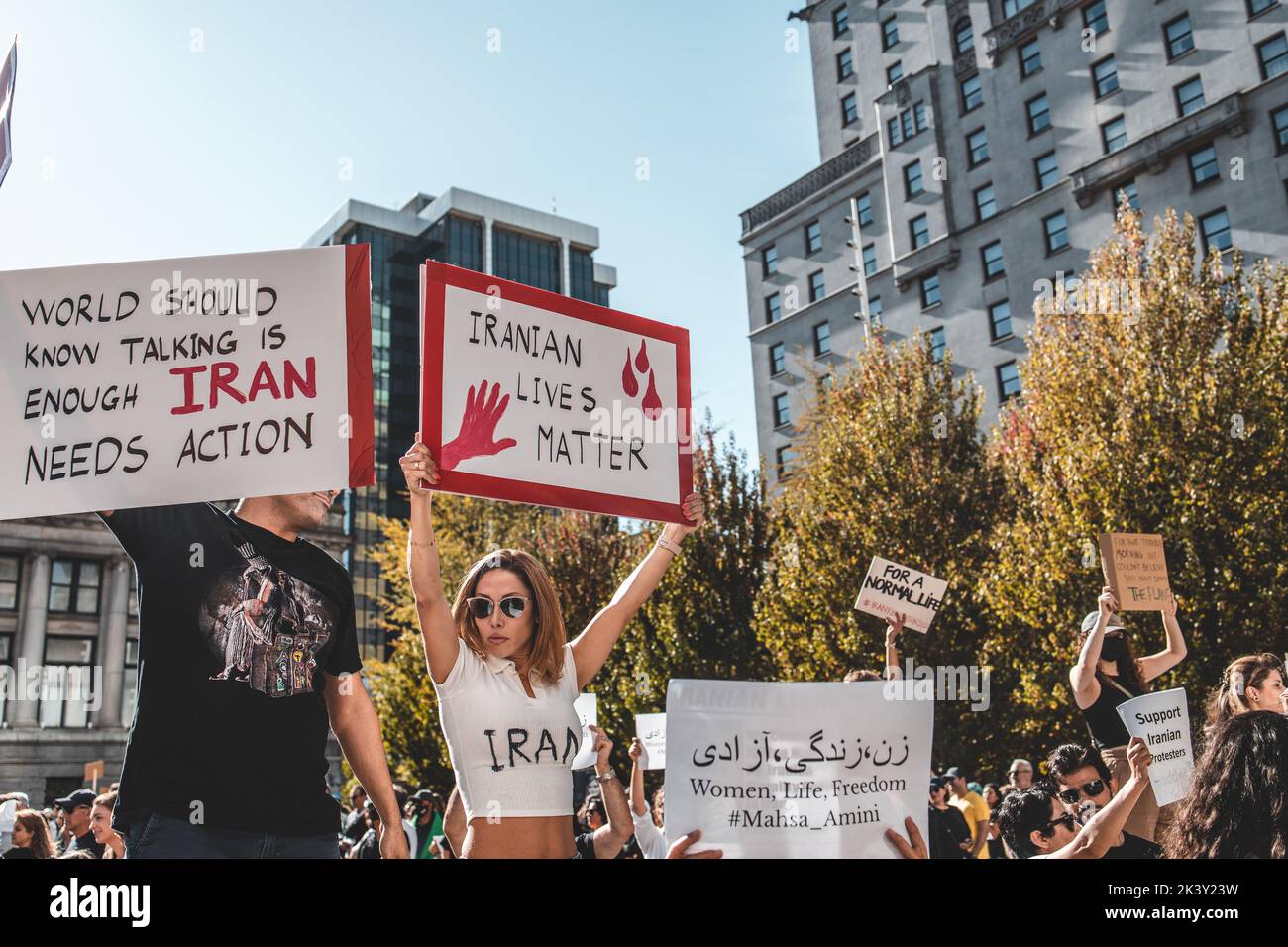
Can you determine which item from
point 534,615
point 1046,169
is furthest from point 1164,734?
point 1046,169

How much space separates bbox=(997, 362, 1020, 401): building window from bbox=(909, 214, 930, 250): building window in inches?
273

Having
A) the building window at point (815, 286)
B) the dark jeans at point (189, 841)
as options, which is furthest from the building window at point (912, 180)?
the dark jeans at point (189, 841)

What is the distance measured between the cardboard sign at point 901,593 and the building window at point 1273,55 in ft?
113

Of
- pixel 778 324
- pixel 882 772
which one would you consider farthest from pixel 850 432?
pixel 778 324

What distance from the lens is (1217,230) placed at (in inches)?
1384

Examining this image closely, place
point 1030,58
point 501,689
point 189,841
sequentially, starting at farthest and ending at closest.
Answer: point 1030,58 → point 501,689 → point 189,841

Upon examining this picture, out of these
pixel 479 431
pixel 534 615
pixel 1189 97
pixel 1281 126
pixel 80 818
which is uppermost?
pixel 1189 97

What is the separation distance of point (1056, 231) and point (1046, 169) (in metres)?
2.63

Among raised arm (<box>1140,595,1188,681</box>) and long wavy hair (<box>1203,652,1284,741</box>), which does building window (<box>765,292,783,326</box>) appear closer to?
raised arm (<box>1140,595,1188,681</box>)

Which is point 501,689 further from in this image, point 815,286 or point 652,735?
point 815,286

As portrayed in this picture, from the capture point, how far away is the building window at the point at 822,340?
1917 inches

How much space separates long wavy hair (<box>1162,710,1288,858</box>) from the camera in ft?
11.2

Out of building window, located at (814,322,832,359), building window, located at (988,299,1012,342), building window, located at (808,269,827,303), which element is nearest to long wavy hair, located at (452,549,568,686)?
building window, located at (988,299,1012,342)

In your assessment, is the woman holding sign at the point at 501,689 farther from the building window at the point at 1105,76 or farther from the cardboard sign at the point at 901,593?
the building window at the point at 1105,76
